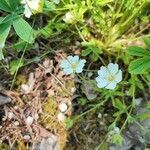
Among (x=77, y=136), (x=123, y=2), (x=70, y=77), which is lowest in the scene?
(x=77, y=136)

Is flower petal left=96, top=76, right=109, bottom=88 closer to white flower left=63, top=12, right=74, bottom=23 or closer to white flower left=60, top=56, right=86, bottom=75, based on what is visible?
white flower left=60, top=56, right=86, bottom=75

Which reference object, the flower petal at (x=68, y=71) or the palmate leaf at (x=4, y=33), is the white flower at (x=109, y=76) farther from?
the palmate leaf at (x=4, y=33)

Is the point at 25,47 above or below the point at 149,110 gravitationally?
above

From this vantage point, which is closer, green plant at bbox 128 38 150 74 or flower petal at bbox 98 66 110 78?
green plant at bbox 128 38 150 74

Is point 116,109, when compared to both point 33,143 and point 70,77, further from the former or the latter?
point 33,143

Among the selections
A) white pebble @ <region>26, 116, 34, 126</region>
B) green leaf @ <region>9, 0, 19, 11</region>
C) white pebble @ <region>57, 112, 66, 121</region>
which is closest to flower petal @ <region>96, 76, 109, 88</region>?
white pebble @ <region>57, 112, 66, 121</region>

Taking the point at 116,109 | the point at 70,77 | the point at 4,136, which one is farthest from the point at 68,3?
the point at 4,136

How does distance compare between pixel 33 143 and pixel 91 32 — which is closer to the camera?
pixel 33 143

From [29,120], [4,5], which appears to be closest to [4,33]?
[4,5]
